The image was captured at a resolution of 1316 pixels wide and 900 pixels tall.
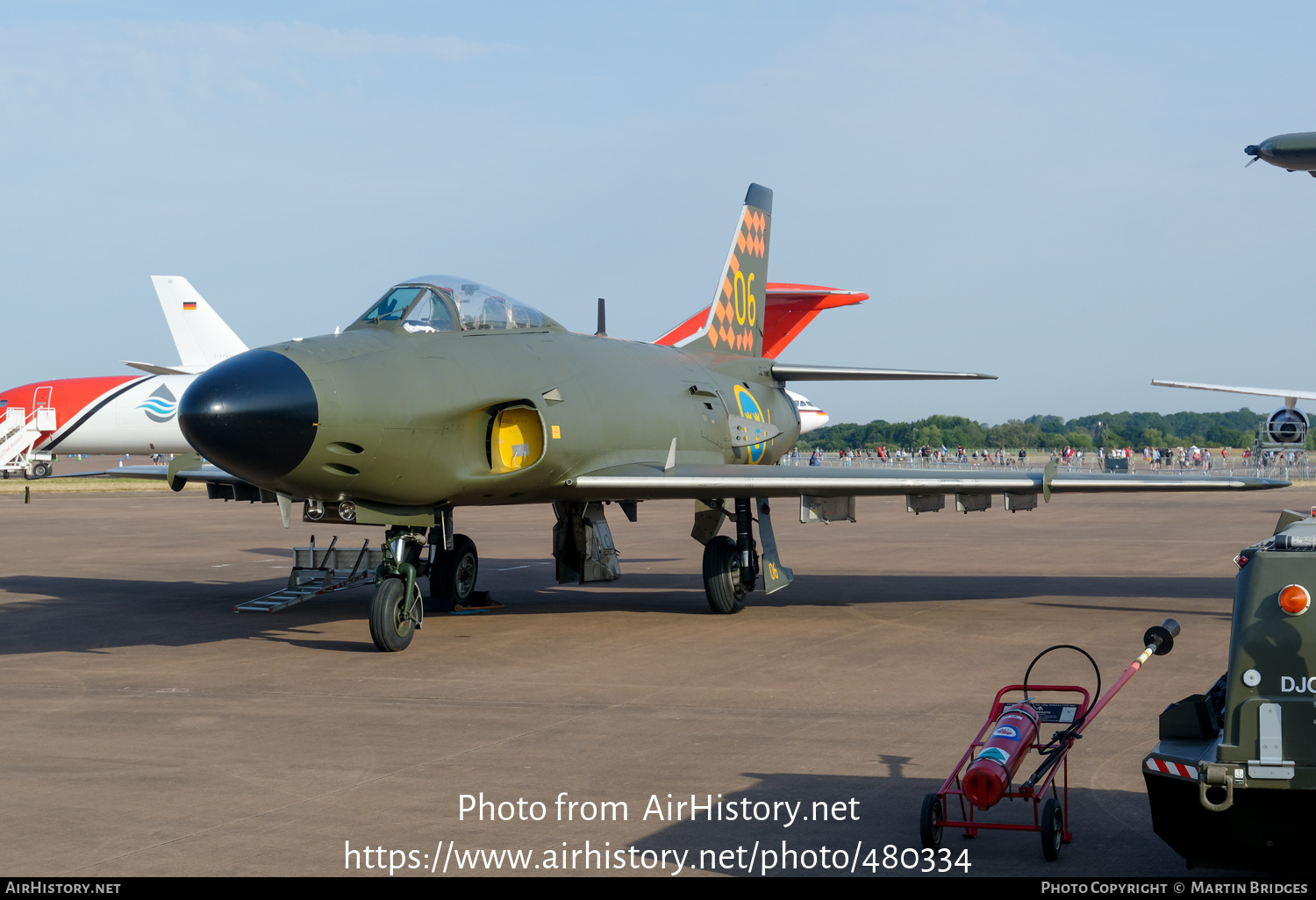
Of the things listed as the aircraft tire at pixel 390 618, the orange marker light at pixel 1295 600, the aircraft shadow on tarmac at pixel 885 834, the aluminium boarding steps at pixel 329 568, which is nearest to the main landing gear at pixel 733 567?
the aircraft tire at pixel 390 618

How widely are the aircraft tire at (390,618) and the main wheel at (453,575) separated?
3.08 m

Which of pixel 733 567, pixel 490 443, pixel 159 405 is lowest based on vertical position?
pixel 733 567

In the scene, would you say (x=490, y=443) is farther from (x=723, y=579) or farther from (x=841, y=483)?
(x=841, y=483)

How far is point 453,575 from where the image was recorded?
14508 millimetres

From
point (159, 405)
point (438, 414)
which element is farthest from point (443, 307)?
point (159, 405)

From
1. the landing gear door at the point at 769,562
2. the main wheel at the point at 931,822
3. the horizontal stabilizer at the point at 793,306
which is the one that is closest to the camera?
the main wheel at the point at 931,822

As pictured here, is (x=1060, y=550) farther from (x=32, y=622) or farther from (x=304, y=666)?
(x=32, y=622)

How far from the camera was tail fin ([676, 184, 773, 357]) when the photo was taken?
1830 cm

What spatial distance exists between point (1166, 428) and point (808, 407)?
149 meters

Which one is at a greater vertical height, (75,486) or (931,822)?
(931,822)

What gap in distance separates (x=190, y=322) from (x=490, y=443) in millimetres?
41666

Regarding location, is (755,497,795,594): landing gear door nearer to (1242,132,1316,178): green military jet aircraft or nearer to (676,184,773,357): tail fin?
(676,184,773,357): tail fin

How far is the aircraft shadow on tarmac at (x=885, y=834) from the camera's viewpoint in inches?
204

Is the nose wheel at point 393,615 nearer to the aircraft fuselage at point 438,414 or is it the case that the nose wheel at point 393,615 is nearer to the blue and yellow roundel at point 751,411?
the aircraft fuselage at point 438,414
